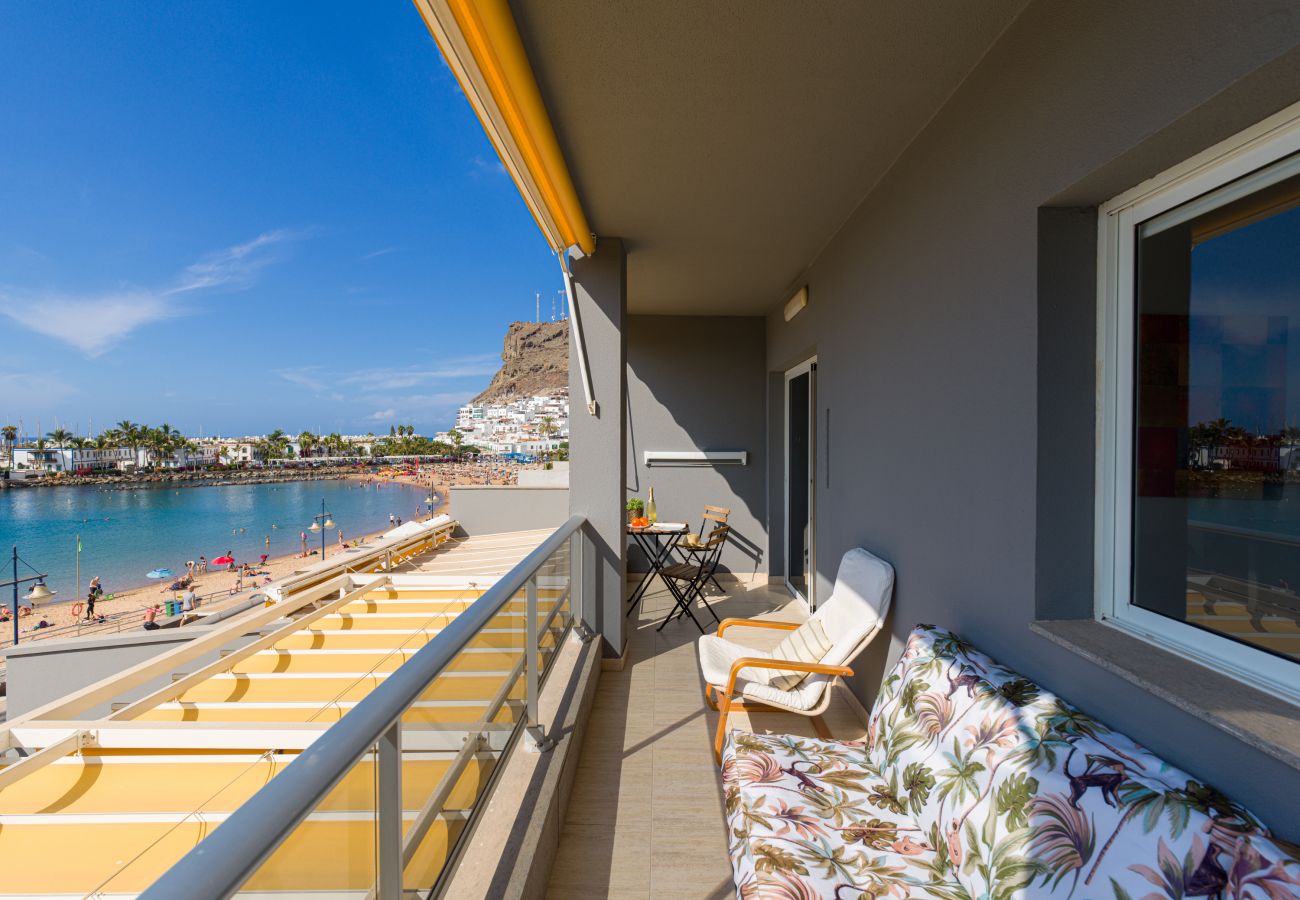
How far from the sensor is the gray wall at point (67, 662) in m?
6.56

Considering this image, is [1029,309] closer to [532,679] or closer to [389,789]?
[389,789]

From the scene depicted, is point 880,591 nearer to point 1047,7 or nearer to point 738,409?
point 1047,7

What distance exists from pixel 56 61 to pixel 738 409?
251ft

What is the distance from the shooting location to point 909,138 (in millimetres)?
2525

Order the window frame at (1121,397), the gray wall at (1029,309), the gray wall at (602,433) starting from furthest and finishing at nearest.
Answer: the gray wall at (602,433), the window frame at (1121,397), the gray wall at (1029,309)

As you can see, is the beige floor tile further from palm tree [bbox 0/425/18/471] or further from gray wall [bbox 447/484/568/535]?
palm tree [bbox 0/425/18/471]

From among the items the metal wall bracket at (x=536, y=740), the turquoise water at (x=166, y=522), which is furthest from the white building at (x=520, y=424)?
the metal wall bracket at (x=536, y=740)

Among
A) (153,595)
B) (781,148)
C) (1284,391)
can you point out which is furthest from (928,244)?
(153,595)

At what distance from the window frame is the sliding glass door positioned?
12.1 ft

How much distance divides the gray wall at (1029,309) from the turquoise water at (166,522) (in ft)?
135

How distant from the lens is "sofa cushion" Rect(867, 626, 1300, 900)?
1.00m

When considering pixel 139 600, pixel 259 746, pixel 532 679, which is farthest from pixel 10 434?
pixel 532 679

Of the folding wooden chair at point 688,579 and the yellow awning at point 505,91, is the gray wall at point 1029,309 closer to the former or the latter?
the yellow awning at point 505,91

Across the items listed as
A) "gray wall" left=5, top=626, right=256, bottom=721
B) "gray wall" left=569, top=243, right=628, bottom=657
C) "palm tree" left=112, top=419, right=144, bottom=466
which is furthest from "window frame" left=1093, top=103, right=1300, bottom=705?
"palm tree" left=112, top=419, right=144, bottom=466
